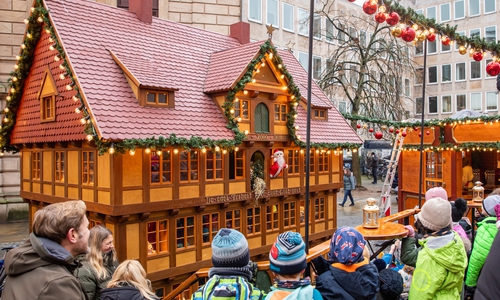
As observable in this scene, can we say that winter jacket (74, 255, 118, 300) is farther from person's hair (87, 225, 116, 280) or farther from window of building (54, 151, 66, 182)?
window of building (54, 151, 66, 182)

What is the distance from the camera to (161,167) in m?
10.5

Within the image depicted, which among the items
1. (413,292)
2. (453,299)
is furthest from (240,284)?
(453,299)

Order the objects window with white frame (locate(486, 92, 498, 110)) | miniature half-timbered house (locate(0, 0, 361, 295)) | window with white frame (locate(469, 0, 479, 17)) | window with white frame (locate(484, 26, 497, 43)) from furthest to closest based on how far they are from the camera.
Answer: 1. window with white frame (locate(469, 0, 479, 17))
2. window with white frame (locate(486, 92, 498, 110))
3. window with white frame (locate(484, 26, 497, 43))
4. miniature half-timbered house (locate(0, 0, 361, 295))

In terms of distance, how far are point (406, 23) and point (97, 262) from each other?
6.97 metres

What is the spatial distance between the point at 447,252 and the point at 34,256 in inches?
129

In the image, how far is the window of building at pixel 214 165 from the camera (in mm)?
11539

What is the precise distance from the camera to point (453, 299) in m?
3.83

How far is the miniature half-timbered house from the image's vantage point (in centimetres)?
990

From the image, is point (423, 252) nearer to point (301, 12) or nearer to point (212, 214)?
point (212, 214)

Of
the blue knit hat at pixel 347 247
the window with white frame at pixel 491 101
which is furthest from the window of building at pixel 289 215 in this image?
the window with white frame at pixel 491 101

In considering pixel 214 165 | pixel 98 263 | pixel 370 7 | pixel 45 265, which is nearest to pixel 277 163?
pixel 214 165

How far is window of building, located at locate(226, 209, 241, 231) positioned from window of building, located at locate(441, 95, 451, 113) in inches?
1545

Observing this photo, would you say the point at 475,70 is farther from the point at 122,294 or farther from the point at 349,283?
the point at 122,294

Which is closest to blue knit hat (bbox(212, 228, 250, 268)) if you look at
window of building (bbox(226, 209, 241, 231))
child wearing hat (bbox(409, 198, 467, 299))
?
child wearing hat (bbox(409, 198, 467, 299))
